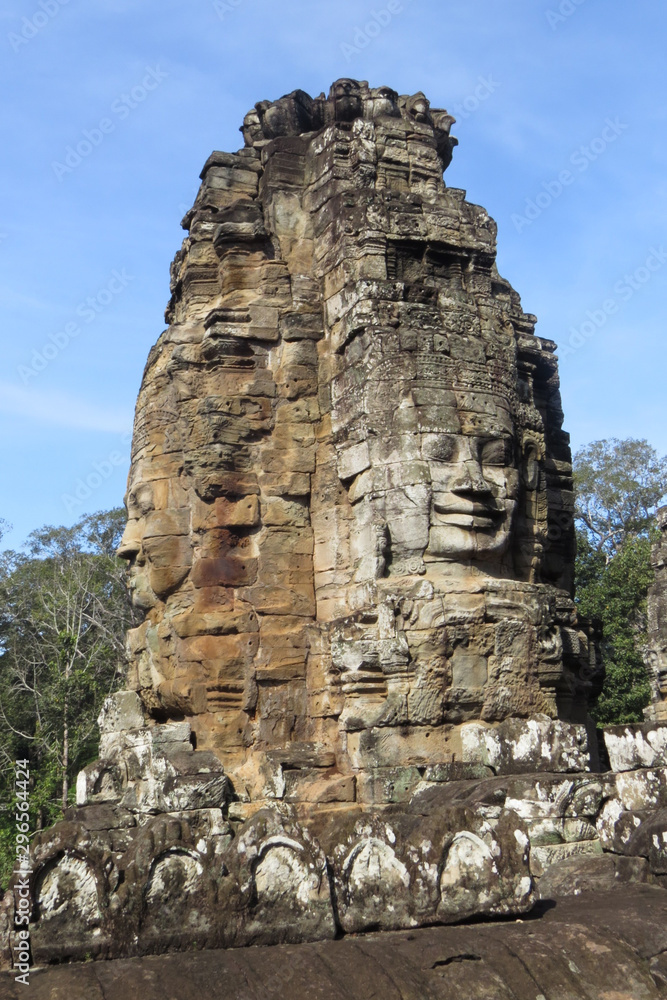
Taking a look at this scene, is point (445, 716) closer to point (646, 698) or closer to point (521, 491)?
point (521, 491)

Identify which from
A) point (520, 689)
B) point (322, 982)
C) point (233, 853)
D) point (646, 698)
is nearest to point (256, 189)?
point (520, 689)

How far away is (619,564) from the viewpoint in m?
26.2

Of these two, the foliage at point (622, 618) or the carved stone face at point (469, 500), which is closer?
the carved stone face at point (469, 500)

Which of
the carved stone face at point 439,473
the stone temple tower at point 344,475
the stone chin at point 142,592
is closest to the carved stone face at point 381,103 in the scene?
the stone temple tower at point 344,475

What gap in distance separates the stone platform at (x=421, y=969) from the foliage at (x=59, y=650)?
15.5m


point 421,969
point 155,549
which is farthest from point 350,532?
point 421,969

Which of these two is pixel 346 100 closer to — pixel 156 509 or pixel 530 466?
pixel 530 466

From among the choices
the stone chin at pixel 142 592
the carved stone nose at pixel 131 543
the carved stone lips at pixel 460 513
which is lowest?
the stone chin at pixel 142 592

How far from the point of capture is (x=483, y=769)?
8.90 m

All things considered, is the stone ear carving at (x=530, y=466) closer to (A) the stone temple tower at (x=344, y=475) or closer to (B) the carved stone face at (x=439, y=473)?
(A) the stone temple tower at (x=344, y=475)

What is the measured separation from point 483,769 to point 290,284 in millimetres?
5416

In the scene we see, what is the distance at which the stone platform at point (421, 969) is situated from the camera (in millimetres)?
4574

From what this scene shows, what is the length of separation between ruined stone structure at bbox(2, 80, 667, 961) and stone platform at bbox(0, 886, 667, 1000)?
1741 mm

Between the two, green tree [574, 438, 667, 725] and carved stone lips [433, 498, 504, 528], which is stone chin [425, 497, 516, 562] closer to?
carved stone lips [433, 498, 504, 528]
